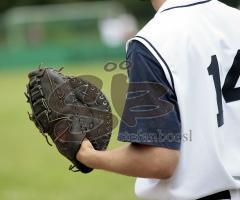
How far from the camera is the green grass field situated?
7.31 meters

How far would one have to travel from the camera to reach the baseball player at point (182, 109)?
2.47 metres

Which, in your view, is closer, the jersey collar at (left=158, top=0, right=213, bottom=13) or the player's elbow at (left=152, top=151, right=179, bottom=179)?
the player's elbow at (left=152, top=151, right=179, bottom=179)

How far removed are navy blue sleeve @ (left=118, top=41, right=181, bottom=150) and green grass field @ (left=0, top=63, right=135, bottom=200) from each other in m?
3.68

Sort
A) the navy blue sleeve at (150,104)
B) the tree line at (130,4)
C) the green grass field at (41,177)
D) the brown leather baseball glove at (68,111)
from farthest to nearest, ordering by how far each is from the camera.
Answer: the tree line at (130,4) < the green grass field at (41,177) < the brown leather baseball glove at (68,111) < the navy blue sleeve at (150,104)

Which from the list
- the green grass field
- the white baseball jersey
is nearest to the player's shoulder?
the white baseball jersey

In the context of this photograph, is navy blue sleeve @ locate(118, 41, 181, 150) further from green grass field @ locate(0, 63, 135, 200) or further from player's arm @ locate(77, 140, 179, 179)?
green grass field @ locate(0, 63, 135, 200)

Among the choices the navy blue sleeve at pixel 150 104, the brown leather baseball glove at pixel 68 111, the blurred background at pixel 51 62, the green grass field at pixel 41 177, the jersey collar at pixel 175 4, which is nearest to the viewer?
Answer: the navy blue sleeve at pixel 150 104

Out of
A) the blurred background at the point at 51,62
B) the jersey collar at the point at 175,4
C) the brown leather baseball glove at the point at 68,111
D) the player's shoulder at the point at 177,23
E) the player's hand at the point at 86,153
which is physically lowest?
the blurred background at the point at 51,62

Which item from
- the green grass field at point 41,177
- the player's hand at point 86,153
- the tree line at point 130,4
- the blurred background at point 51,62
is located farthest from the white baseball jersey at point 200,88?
the tree line at point 130,4

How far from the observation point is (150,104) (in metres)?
2.48

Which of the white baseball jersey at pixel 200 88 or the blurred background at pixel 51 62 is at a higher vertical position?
the white baseball jersey at pixel 200 88

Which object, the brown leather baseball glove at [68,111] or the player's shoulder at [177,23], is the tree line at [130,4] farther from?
the player's shoulder at [177,23]

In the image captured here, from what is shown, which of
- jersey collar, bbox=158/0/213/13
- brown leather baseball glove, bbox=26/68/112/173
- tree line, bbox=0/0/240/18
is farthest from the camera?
tree line, bbox=0/0/240/18

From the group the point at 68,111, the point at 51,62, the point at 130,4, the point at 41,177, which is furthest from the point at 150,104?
the point at 130,4
